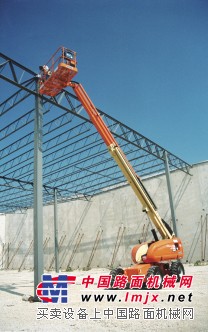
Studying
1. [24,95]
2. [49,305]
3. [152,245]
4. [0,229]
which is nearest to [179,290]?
[152,245]

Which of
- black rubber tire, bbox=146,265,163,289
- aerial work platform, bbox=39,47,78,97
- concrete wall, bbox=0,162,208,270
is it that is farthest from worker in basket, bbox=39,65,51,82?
concrete wall, bbox=0,162,208,270

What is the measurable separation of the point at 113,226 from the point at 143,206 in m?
15.4

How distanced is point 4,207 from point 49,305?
1119 inches

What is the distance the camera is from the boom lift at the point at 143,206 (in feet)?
33.8

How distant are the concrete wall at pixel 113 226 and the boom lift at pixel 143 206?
9.78 m

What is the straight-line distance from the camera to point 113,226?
26.3 meters

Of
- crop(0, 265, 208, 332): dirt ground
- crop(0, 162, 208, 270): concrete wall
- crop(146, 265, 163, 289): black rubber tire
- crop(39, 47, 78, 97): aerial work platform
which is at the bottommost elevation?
crop(0, 265, 208, 332): dirt ground

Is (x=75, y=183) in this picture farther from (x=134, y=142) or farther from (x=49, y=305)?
(x=49, y=305)

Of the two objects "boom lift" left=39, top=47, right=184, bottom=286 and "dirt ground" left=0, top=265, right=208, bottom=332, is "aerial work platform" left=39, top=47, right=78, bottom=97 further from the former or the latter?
"dirt ground" left=0, top=265, right=208, bottom=332

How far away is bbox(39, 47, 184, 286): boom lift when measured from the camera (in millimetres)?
10312

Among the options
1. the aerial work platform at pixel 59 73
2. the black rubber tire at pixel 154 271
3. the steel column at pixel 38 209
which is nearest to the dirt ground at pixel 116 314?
the black rubber tire at pixel 154 271

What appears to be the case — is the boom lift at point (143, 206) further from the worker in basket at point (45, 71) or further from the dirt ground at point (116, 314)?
the dirt ground at point (116, 314)

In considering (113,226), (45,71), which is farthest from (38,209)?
(113,226)

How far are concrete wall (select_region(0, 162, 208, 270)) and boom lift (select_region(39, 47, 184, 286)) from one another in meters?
9.78
